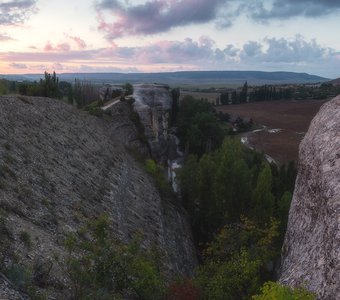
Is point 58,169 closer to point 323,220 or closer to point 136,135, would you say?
point 323,220

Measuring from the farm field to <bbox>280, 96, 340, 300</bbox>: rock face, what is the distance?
6301 cm

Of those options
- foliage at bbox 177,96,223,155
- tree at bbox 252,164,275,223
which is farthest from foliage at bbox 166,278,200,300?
foliage at bbox 177,96,223,155

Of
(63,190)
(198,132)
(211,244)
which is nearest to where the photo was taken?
(63,190)

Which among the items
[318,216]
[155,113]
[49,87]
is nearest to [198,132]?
[155,113]

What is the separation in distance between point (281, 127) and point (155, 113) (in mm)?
72285

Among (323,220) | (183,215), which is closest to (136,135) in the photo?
(183,215)

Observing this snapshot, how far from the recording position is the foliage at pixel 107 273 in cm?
1859

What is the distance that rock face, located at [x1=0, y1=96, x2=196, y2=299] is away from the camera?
938 inches

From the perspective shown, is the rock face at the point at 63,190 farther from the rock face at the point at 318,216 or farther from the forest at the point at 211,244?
the rock face at the point at 318,216

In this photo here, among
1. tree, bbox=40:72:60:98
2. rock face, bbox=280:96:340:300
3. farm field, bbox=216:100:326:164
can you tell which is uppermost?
tree, bbox=40:72:60:98

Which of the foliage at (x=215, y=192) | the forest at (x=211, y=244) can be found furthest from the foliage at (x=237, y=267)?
the foliage at (x=215, y=192)

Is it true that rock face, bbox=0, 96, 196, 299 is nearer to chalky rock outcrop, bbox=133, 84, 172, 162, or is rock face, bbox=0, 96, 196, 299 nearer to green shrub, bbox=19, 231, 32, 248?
green shrub, bbox=19, 231, 32, 248

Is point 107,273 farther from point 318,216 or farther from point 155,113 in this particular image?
point 155,113

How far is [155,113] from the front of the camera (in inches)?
3450
